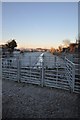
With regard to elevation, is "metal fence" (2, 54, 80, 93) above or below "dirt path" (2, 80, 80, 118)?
above

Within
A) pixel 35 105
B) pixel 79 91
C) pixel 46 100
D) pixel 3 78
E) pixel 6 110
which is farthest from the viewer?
pixel 3 78

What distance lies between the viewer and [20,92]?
737cm

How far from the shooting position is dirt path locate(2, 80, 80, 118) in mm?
5082

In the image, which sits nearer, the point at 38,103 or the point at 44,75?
the point at 38,103

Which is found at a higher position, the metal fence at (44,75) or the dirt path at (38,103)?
the metal fence at (44,75)

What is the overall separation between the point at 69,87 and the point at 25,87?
1733 millimetres

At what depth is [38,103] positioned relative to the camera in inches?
236

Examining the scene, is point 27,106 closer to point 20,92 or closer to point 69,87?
point 20,92

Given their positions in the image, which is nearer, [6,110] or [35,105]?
[6,110]

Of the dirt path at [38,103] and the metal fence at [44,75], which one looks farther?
the metal fence at [44,75]

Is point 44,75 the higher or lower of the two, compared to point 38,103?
higher

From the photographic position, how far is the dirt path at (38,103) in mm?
5082

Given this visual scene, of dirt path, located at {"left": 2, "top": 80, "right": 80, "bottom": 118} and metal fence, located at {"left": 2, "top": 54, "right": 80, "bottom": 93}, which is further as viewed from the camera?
metal fence, located at {"left": 2, "top": 54, "right": 80, "bottom": 93}

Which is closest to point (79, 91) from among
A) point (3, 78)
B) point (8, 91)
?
point (8, 91)
